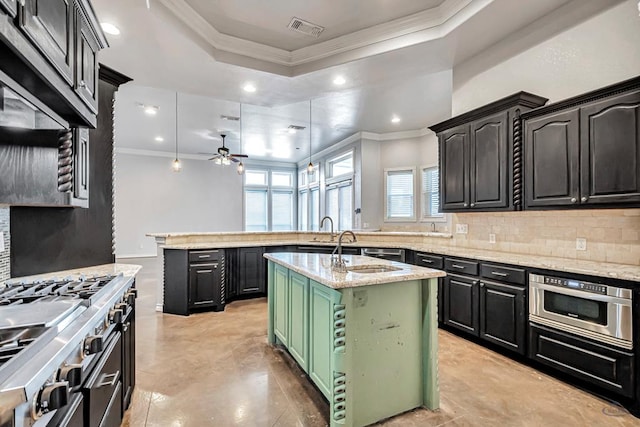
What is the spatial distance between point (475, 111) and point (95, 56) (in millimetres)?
3320

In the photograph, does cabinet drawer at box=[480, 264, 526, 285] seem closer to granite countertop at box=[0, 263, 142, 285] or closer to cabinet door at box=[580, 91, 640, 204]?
cabinet door at box=[580, 91, 640, 204]

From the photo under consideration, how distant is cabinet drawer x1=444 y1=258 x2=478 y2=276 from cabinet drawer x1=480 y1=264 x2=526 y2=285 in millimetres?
90

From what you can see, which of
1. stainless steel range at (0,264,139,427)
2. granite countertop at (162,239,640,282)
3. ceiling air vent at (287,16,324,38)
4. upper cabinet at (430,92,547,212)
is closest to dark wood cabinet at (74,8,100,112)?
stainless steel range at (0,264,139,427)

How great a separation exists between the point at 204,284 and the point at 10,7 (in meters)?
3.78

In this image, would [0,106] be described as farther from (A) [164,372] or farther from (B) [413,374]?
(B) [413,374]

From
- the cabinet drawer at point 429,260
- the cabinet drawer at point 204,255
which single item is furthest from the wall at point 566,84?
the cabinet drawer at point 204,255

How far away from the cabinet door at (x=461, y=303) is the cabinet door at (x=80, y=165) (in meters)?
3.45

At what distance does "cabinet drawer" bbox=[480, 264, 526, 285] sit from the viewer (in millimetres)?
2768

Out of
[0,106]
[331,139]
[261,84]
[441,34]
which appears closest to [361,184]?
[331,139]

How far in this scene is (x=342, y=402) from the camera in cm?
186

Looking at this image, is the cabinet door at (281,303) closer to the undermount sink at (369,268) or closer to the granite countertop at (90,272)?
the undermount sink at (369,268)

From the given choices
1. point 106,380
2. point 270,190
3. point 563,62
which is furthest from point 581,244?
point 270,190

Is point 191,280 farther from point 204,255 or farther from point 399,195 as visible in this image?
point 399,195

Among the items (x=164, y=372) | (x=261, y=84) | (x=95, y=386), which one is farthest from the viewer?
(x=261, y=84)
